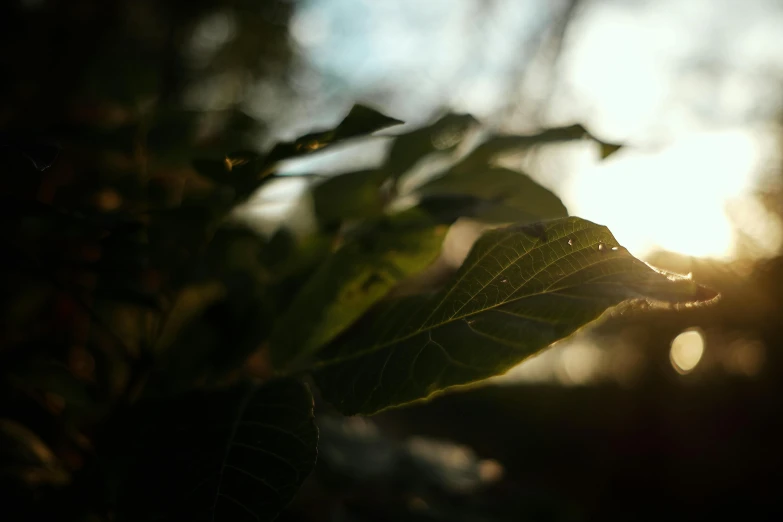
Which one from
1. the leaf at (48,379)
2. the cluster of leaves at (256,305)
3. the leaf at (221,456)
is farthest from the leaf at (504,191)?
the leaf at (48,379)

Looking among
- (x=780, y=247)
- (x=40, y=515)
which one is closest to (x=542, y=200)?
(x=40, y=515)

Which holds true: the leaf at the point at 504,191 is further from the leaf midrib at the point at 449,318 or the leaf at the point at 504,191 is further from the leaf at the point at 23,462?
the leaf at the point at 23,462

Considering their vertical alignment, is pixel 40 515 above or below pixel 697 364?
above

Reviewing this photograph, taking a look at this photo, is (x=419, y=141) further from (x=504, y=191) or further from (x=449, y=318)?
(x=449, y=318)

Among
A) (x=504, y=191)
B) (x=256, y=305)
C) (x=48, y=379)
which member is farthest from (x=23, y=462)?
(x=504, y=191)

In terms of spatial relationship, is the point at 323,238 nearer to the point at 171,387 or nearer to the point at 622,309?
the point at 171,387

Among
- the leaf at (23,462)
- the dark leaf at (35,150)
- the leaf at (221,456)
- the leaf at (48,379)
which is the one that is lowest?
the leaf at (23,462)

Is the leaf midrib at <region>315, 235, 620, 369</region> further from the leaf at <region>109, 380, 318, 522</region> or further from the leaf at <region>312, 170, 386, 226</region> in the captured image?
the leaf at <region>312, 170, 386, 226</region>
